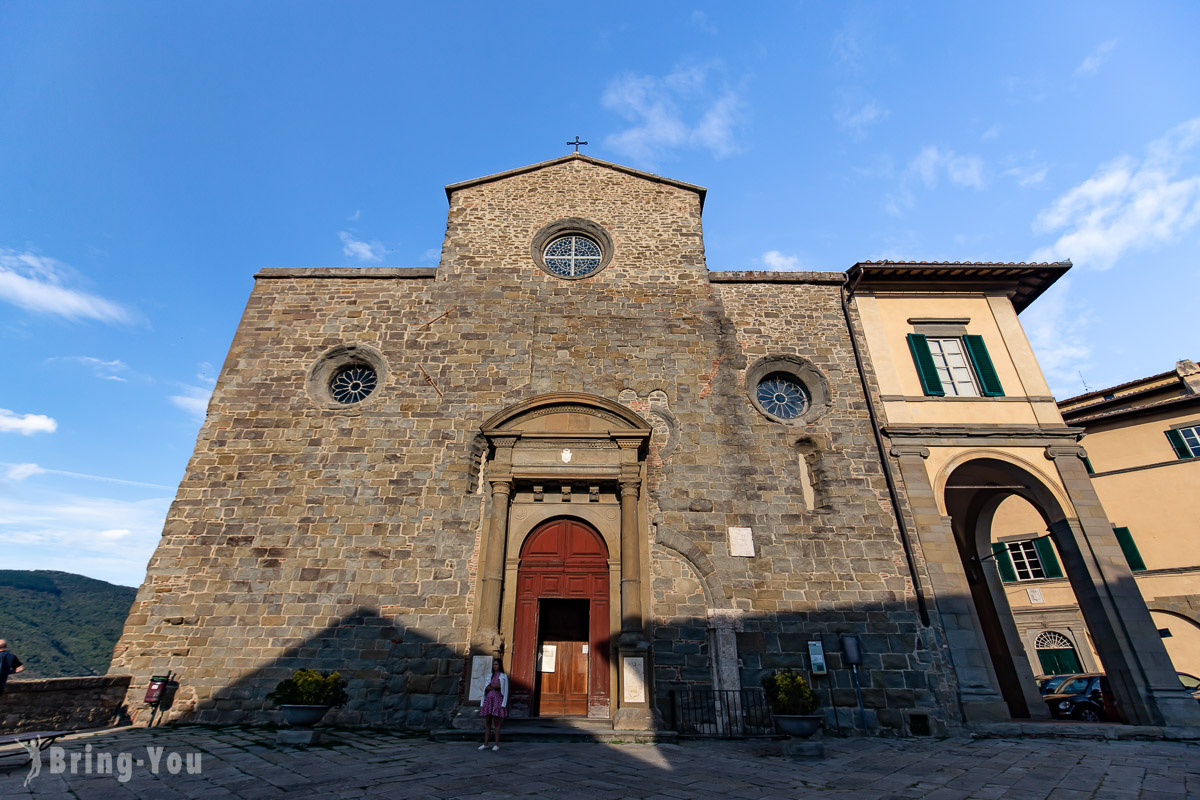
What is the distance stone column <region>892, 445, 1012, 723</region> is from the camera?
29.6 feet

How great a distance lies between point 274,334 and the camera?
1195 cm

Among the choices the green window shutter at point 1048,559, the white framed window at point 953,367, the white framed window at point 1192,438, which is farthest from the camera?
the green window shutter at point 1048,559

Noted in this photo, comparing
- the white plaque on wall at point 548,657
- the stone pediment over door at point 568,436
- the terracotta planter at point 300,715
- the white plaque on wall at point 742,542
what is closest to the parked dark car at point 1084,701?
the white plaque on wall at point 742,542

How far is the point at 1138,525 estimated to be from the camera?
16.9m

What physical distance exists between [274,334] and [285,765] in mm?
8907

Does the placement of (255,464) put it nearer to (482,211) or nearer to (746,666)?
(482,211)

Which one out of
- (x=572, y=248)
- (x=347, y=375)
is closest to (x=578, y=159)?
(x=572, y=248)

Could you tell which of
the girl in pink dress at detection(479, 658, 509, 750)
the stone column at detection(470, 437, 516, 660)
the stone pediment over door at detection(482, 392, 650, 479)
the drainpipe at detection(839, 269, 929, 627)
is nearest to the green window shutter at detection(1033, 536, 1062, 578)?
the drainpipe at detection(839, 269, 929, 627)

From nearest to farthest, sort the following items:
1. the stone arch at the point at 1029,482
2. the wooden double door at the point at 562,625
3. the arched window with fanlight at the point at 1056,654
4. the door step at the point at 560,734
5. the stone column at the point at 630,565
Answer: the door step at the point at 560,734
the stone column at the point at 630,565
the wooden double door at the point at 562,625
the stone arch at the point at 1029,482
the arched window with fanlight at the point at 1056,654

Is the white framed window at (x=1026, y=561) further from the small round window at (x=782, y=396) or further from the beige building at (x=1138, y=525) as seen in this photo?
the small round window at (x=782, y=396)

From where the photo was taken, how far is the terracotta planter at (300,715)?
7.29 meters

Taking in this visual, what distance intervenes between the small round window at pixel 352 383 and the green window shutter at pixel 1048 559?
846 inches

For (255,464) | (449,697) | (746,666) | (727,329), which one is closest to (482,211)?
(727,329)

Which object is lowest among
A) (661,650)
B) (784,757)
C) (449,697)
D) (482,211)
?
(784,757)
